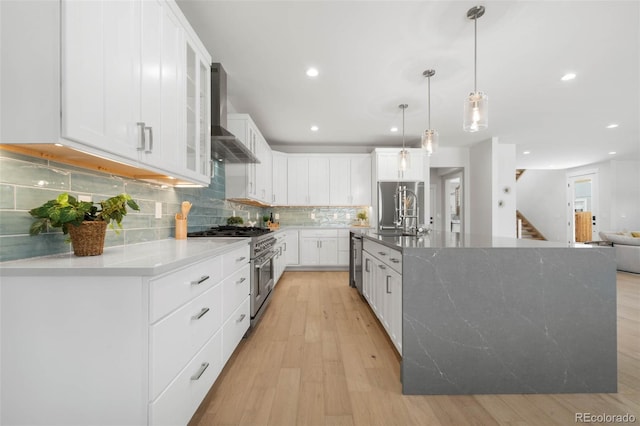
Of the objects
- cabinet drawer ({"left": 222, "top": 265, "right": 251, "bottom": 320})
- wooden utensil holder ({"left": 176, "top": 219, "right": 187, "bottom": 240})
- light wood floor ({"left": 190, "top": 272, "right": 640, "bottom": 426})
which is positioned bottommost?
light wood floor ({"left": 190, "top": 272, "right": 640, "bottom": 426})

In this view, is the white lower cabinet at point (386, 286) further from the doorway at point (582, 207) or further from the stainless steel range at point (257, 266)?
the doorway at point (582, 207)

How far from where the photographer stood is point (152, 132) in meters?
1.47

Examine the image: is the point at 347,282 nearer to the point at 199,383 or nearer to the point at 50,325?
the point at 199,383

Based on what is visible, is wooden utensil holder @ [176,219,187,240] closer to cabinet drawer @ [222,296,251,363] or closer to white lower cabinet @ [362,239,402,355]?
cabinet drawer @ [222,296,251,363]

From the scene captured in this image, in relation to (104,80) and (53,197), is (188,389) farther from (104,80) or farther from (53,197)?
(104,80)

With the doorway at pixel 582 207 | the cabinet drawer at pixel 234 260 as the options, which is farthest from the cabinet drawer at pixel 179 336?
Answer: the doorway at pixel 582 207

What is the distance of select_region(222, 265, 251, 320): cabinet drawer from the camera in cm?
179

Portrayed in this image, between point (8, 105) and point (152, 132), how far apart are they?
539 millimetres

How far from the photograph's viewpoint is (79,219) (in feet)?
3.89

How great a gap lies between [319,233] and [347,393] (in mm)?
3766

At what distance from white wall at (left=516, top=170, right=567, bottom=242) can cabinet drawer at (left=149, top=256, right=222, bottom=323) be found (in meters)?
11.4

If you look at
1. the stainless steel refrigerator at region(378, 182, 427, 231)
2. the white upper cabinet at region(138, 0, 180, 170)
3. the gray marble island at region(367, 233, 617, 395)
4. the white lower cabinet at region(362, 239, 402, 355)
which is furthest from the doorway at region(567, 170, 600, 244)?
the white upper cabinet at region(138, 0, 180, 170)

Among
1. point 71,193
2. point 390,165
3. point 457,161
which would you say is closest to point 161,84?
point 71,193

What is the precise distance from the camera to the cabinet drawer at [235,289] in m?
1.79
